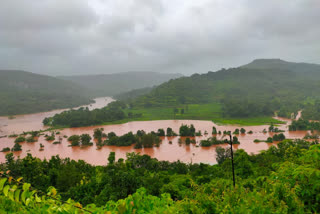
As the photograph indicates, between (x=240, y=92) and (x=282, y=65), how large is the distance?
7803 centimetres

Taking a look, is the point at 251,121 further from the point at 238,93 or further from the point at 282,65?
the point at 282,65

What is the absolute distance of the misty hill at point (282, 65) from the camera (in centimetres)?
10725

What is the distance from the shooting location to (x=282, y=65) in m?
124

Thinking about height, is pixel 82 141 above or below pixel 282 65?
below

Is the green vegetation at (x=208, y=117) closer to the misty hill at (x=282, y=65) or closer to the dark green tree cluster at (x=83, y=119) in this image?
the dark green tree cluster at (x=83, y=119)

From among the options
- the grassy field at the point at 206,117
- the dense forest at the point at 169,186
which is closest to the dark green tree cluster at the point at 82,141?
the dense forest at the point at 169,186

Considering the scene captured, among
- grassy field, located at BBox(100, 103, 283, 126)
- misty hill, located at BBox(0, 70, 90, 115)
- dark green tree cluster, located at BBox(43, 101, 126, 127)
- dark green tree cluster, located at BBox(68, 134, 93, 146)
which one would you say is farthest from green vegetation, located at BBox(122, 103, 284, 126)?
misty hill, located at BBox(0, 70, 90, 115)

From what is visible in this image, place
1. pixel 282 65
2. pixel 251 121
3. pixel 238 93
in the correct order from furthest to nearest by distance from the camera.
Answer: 1. pixel 282 65
2. pixel 238 93
3. pixel 251 121

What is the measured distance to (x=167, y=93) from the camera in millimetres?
63812

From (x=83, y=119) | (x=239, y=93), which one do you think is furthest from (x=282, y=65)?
(x=83, y=119)

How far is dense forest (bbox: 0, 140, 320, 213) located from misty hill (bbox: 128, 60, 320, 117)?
30.2 metres

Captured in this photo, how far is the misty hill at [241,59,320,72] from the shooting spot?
107 metres

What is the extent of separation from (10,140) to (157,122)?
75.5ft

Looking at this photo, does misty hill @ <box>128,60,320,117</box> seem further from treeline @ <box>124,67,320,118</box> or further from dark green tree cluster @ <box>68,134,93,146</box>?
dark green tree cluster @ <box>68,134,93,146</box>
